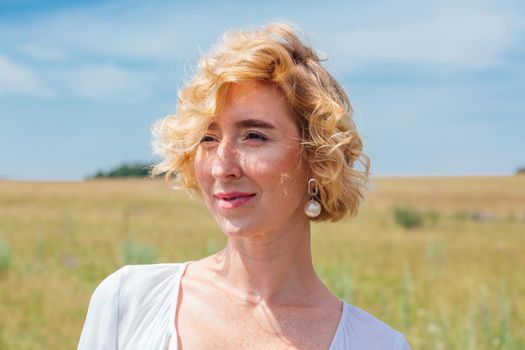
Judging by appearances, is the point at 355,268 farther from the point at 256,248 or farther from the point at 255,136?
the point at 255,136

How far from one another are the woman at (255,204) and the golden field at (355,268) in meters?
0.38

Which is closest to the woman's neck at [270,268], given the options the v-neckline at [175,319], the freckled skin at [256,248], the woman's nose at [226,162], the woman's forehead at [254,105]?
the freckled skin at [256,248]

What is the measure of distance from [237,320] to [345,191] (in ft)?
1.66

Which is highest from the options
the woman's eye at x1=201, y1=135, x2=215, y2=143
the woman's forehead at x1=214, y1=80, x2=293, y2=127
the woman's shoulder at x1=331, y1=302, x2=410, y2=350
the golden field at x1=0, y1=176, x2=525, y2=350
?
the woman's forehead at x1=214, y1=80, x2=293, y2=127

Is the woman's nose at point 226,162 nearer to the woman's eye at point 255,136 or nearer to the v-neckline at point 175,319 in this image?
the woman's eye at point 255,136

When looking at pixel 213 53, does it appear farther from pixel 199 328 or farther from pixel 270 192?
pixel 199 328

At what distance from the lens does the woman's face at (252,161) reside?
210cm

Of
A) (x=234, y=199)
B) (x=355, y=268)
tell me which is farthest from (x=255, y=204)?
(x=355, y=268)

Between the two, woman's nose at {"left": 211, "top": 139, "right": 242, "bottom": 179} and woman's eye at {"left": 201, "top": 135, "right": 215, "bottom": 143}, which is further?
woman's eye at {"left": 201, "top": 135, "right": 215, "bottom": 143}

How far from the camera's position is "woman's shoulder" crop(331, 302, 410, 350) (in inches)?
89.7

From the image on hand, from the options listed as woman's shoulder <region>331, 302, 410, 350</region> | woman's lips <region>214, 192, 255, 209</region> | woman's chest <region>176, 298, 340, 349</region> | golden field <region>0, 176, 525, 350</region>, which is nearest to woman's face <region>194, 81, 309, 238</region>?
woman's lips <region>214, 192, 255, 209</region>

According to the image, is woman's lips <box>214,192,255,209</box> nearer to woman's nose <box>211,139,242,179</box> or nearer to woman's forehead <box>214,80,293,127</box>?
woman's nose <box>211,139,242,179</box>

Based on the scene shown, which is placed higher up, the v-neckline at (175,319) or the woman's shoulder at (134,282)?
the woman's shoulder at (134,282)

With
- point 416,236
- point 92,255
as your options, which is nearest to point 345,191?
point 92,255
